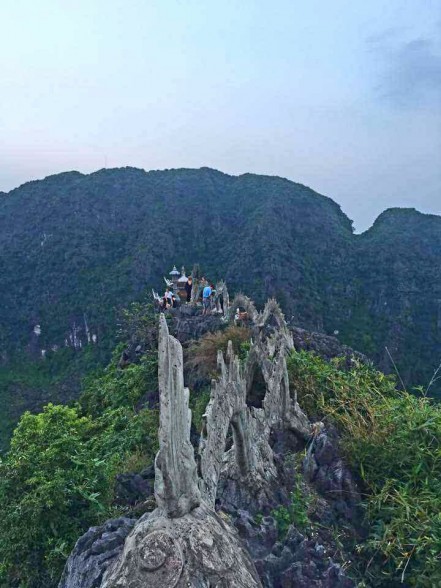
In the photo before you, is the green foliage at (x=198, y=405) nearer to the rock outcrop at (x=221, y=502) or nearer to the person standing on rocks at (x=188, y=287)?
the rock outcrop at (x=221, y=502)

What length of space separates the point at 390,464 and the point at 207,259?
2483 inches

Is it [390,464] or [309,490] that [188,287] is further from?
[390,464]

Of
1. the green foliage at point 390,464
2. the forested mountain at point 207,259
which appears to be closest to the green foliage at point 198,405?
the green foliage at point 390,464

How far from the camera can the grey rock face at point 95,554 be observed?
557 cm

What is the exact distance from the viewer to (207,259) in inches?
2803

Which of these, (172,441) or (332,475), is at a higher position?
(172,441)

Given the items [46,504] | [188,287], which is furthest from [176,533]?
[188,287]

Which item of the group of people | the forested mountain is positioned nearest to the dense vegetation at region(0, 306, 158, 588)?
the group of people

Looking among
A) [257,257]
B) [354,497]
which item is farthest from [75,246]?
[354,497]

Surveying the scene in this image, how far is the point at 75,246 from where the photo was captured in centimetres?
6975

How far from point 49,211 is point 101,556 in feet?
256

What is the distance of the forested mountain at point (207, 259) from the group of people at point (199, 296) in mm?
20981

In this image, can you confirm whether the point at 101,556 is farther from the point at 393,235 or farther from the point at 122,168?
the point at 122,168

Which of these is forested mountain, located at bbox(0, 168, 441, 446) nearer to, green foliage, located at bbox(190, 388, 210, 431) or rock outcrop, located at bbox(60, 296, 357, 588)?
green foliage, located at bbox(190, 388, 210, 431)
